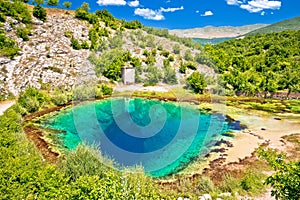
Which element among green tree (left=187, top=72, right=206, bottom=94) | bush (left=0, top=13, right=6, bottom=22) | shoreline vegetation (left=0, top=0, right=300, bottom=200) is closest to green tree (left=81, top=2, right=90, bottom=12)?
shoreline vegetation (left=0, top=0, right=300, bottom=200)

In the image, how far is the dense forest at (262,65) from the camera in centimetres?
4141

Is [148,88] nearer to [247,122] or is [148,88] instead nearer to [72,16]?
[247,122]

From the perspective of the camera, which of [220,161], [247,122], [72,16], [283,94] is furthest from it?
[72,16]

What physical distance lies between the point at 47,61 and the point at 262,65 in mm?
38685

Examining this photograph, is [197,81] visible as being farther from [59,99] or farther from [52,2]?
[52,2]

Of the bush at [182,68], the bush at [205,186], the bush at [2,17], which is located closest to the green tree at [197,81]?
the bush at [182,68]

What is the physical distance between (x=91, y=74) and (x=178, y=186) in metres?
18.4

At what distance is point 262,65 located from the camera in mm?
51500

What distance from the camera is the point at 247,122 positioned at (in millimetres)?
27375

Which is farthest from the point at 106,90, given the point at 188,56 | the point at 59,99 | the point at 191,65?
the point at 191,65

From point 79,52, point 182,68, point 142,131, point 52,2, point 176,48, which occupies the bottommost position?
point 142,131

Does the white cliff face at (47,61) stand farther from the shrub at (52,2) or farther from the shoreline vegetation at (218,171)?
the shoreline vegetation at (218,171)

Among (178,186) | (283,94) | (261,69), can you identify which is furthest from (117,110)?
(261,69)

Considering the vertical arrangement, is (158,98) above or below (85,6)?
below
